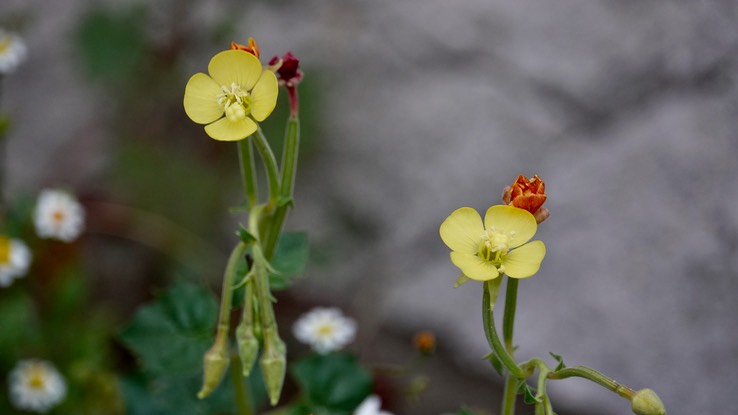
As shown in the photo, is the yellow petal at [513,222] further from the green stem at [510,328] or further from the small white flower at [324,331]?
the small white flower at [324,331]

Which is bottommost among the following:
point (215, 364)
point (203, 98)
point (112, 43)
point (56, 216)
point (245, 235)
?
point (215, 364)

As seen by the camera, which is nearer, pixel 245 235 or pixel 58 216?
pixel 245 235

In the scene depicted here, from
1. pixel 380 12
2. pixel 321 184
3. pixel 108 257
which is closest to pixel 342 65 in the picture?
pixel 380 12

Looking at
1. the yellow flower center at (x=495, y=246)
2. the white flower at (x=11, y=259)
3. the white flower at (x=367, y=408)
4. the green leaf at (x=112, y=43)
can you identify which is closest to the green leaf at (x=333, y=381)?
the white flower at (x=367, y=408)

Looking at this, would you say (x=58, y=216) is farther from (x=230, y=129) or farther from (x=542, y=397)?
(x=542, y=397)

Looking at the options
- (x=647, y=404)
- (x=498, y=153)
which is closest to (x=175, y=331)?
(x=647, y=404)

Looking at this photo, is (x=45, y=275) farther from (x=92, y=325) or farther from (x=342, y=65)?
(x=342, y=65)
